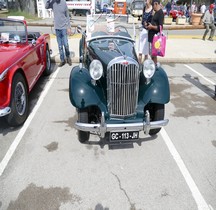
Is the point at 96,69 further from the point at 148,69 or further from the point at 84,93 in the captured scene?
the point at 148,69

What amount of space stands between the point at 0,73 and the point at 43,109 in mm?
1388

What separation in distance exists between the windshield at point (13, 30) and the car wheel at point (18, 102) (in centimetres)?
112

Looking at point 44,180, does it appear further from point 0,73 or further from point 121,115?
point 0,73

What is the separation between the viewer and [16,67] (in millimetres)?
3701

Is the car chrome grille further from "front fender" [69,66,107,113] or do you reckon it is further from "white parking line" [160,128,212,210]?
"white parking line" [160,128,212,210]

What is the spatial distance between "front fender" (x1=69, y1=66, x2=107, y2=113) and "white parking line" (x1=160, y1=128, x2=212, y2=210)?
120 centimetres

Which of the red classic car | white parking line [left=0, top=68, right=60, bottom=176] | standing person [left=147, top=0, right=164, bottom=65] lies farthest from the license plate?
standing person [left=147, top=0, right=164, bottom=65]

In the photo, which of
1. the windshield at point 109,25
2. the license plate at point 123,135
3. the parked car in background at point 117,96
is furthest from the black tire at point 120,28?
the license plate at point 123,135

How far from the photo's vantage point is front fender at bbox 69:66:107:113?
3098mm

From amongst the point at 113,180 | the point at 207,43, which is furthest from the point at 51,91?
the point at 207,43

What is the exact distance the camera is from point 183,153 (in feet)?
11.0

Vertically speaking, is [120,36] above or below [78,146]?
above

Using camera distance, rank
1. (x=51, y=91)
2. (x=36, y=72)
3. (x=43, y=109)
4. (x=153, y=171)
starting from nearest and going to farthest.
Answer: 1. (x=153, y=171)
2. (x=43, y=109)
3. (x=36, y=72)
4. (x=51, y=91)

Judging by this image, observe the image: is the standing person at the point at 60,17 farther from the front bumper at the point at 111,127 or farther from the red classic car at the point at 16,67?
the front bumper at the point at 111,127
